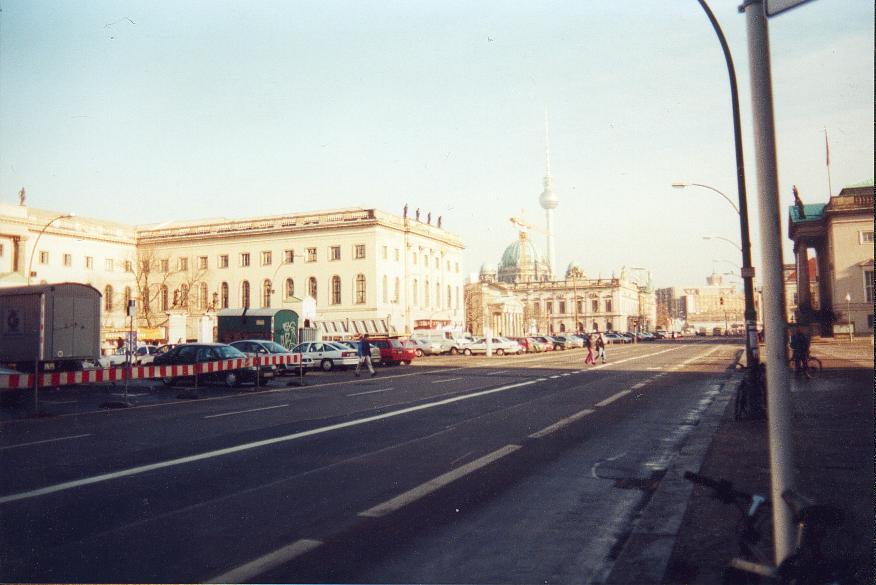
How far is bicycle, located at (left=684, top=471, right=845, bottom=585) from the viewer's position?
10.4 ft

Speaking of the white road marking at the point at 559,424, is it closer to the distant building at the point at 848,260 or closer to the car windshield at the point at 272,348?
the car windshield at the point at 272,348

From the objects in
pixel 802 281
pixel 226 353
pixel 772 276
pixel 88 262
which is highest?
pixel 88 262

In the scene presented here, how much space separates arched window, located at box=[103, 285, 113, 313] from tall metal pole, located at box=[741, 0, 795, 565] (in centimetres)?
8035

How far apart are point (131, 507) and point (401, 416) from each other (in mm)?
8082

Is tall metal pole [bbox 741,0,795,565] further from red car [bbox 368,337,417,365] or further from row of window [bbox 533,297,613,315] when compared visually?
row of window [bbox 533,297,613,315]

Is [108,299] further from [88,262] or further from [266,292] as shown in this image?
[266,292]

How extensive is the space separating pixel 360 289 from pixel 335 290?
12.1 feet

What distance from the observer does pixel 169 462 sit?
31.8 ft

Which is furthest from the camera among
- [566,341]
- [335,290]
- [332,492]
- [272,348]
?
[335,290]

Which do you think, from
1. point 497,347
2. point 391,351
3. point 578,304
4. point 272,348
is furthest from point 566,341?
point 578,304

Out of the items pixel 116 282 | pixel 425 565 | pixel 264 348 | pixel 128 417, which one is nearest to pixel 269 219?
pixel 116 282

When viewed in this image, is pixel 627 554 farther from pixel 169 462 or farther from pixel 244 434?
pixel 244 434

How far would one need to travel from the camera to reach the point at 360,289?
81125mm

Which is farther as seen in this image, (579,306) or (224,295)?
(579,306)
